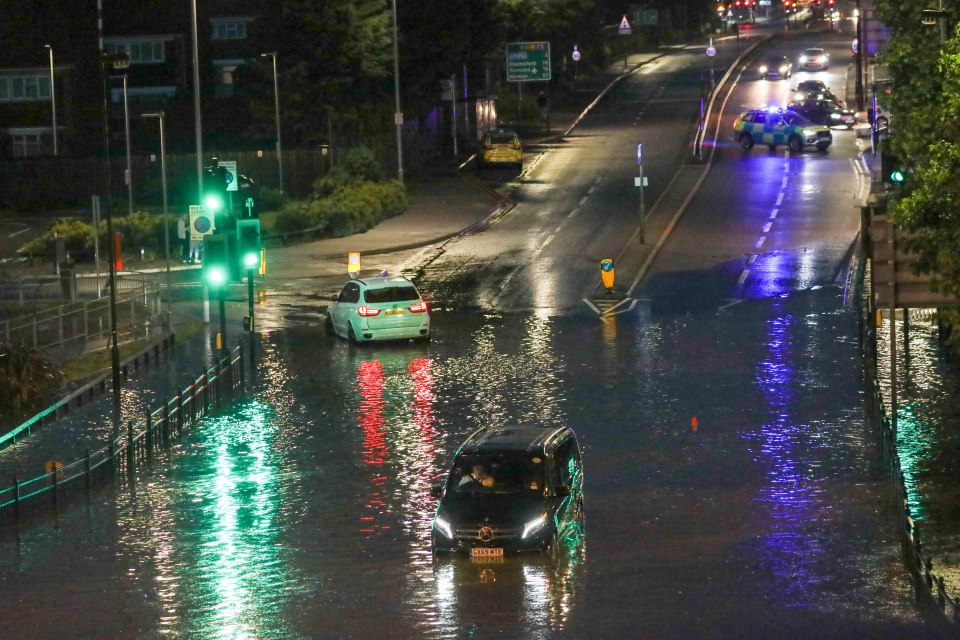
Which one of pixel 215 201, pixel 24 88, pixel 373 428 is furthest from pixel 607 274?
pixel 24 88

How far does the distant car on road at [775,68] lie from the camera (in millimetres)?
99762

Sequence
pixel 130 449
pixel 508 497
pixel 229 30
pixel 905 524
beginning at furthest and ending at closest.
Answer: pixel 229 30 < pixel 130 449 < pixel 905 524 < pixel 508 497

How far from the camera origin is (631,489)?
817 inches

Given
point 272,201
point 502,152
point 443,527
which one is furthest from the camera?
point 502,152

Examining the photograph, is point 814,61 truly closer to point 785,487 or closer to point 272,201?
point 272,201

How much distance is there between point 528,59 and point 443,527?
71590 mm

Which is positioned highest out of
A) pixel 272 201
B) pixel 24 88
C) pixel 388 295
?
pixel 24 88

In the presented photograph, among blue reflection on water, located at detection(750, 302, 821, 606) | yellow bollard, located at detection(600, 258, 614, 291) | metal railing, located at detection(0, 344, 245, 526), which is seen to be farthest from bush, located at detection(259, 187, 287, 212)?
blue reflection on water, located at detection(750, 302, 821, 606)

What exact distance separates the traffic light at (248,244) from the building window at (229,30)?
5374cm

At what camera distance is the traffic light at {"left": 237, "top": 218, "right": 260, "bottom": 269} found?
3316 cm

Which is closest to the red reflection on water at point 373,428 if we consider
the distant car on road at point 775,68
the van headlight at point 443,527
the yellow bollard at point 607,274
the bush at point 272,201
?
the van headlight at point 443,527

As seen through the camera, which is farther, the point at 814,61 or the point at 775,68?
the point at 814,61

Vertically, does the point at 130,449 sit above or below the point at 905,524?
above

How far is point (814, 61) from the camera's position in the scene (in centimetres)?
10469
